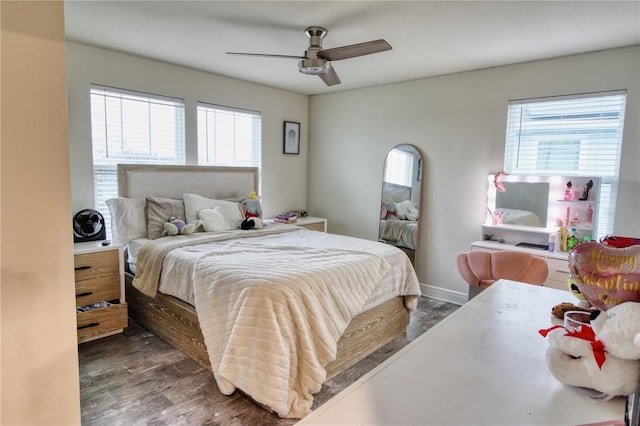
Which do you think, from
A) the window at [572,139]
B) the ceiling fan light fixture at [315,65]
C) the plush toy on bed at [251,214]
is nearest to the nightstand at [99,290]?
the plush toy on bed at [251,214]

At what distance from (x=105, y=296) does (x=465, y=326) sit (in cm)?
292

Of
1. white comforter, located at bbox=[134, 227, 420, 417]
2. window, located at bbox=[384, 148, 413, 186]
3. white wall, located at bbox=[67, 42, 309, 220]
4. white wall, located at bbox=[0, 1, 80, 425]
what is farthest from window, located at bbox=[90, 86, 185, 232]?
white wall, located at bbox=[0, 1, 80, 425]

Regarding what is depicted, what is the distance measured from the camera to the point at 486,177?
3.90m

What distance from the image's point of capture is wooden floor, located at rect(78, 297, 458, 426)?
2.11 metres

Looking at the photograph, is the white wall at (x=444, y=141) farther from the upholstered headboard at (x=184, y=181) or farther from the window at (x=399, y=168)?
the upholstered headboard at (x=184, y=181)

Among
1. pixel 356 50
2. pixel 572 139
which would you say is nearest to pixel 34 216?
pixel 356 50

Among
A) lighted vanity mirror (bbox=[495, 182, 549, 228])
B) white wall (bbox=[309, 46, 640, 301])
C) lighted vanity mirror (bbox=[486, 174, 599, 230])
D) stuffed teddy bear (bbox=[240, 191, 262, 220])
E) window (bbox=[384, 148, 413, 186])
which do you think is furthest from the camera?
window (bbox=[384, 148, 413, 186])

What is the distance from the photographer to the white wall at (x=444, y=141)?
10.4ft

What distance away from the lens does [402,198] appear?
4531mm

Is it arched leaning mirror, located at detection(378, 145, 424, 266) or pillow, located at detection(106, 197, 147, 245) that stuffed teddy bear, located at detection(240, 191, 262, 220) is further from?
arched leaning mirror, located at detection(378, 145, 424, 266)

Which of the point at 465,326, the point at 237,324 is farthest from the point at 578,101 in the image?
the point at 237,324

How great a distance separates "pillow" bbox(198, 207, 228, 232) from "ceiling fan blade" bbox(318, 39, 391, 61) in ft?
6.09

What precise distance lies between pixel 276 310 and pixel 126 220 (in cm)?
208

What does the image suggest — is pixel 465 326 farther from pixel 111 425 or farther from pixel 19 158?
pixel 111 425
